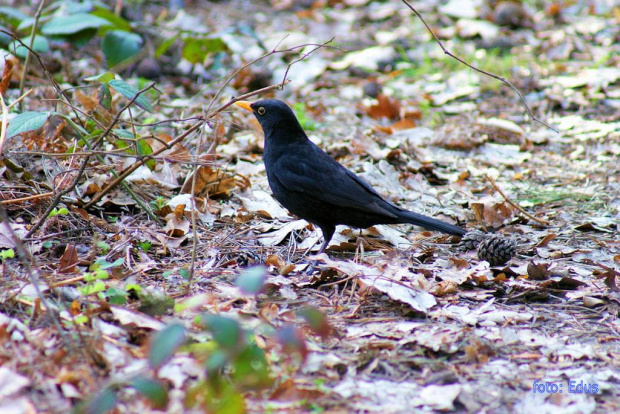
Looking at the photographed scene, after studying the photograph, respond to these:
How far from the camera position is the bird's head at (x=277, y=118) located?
482 centimetres

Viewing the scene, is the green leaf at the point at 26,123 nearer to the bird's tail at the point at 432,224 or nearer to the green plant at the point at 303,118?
the bird's tail at the point at 432,224

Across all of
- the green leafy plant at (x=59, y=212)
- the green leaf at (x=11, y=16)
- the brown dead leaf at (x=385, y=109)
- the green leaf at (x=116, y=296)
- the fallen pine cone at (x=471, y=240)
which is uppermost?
the green leaf at (x=11, y=16)

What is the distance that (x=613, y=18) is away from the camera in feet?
34.3

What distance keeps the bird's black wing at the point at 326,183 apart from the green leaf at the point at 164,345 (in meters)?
2.59

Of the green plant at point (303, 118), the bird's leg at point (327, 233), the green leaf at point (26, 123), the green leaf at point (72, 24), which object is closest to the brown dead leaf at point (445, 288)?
the bird's leg at point (327, 233)

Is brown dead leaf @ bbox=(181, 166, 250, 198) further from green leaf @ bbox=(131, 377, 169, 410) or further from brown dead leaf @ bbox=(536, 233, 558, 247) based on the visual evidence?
green leaf @ bbox=(131, 377, 169, 410)

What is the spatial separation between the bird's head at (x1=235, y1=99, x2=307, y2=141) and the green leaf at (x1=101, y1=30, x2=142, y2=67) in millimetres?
2663

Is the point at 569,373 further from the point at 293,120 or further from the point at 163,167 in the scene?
the point at 163,167


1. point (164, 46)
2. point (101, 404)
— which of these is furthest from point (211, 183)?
point (101, 404)

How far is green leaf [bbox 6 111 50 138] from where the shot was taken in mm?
3611

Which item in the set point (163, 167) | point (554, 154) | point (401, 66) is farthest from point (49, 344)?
point (401, 66)

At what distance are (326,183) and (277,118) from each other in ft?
2.17

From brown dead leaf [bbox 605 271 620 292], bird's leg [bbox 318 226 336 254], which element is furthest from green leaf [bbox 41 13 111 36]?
brown dead leaf [bbox 605 271 620 292]

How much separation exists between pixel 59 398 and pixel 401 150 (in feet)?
14.4
